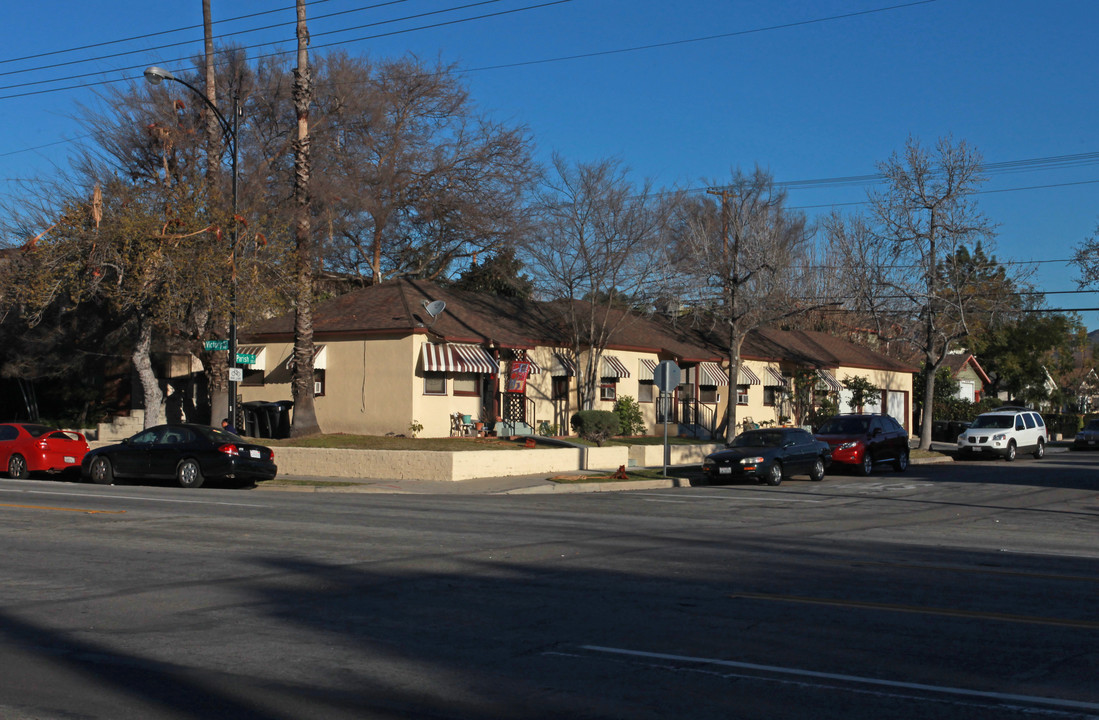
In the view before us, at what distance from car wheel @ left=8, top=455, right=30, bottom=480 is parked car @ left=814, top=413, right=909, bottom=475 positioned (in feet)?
66.7

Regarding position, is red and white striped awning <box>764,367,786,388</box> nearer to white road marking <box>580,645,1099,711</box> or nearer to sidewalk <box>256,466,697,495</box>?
sidewalk <box>256,466,697,495</box>

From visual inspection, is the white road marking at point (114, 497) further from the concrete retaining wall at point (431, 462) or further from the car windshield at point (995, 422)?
the car windshield at point (995, 422)

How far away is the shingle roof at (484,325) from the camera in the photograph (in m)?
32.0

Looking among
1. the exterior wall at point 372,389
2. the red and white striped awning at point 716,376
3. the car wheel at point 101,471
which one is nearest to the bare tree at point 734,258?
the red and white striped awning at point 716,376

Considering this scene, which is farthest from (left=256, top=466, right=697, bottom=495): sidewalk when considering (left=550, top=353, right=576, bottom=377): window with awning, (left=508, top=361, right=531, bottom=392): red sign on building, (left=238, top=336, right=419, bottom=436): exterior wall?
(left=550, top=353, right=576, bottom=377): window with awning

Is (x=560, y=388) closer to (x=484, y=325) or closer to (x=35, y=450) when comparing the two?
(x=484, y=325)

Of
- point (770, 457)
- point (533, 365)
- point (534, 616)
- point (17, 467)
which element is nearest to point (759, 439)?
point (770, 457)

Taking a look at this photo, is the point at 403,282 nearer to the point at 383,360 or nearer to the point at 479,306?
the point at 479,306

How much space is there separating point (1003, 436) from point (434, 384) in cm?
2016

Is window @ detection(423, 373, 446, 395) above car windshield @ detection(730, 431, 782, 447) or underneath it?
above

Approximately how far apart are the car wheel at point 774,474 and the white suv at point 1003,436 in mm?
14700

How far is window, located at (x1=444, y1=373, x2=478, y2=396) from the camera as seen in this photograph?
32094 mm

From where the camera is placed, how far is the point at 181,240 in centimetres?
2803

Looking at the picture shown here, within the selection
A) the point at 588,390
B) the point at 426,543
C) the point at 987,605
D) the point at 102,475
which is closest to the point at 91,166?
the point at 102,475
